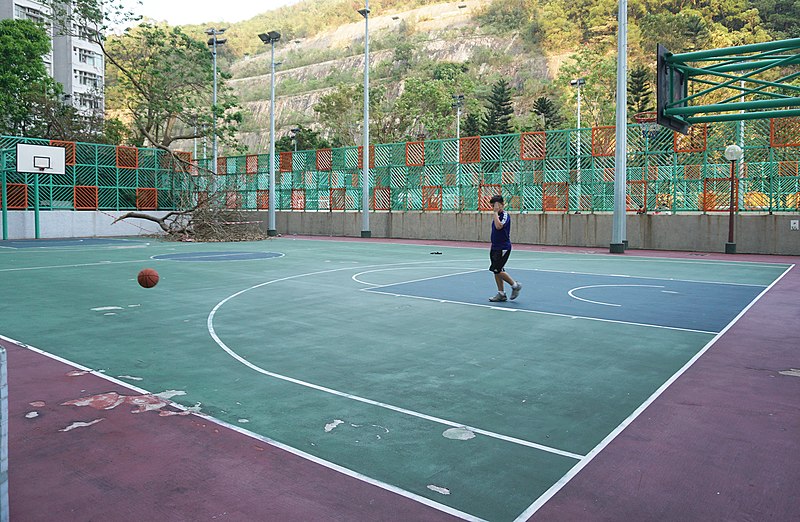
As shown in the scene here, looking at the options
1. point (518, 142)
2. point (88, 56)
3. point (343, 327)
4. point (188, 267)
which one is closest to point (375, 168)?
point (518, 142)

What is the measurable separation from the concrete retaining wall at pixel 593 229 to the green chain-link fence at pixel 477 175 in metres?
0.45

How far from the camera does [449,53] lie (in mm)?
110688

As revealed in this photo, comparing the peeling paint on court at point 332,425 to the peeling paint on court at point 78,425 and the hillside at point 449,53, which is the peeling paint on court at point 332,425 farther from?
the hillside at point 449,53

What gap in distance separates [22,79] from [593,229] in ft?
123

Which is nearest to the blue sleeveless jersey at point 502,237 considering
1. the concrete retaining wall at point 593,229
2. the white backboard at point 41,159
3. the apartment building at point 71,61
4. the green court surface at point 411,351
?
the green court surface at point 411,351

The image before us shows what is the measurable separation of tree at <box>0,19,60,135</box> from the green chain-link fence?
8.95 meters

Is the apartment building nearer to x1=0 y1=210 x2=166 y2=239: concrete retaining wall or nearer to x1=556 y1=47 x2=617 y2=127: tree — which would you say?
x1=0 y1=210 x2=166 y2=239: concrete retaining wall

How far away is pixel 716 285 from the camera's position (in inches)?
515

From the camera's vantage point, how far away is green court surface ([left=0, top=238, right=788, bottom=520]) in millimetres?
4527

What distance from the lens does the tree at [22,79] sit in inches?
1555

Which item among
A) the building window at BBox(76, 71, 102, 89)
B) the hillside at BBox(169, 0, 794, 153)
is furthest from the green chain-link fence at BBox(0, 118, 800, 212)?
the building window at BBox(76, 71, 102, 89)

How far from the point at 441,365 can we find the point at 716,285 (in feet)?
27.7

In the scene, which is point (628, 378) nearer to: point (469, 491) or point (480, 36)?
point (469, 491)

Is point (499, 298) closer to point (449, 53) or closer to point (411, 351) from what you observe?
point (411, 351)
